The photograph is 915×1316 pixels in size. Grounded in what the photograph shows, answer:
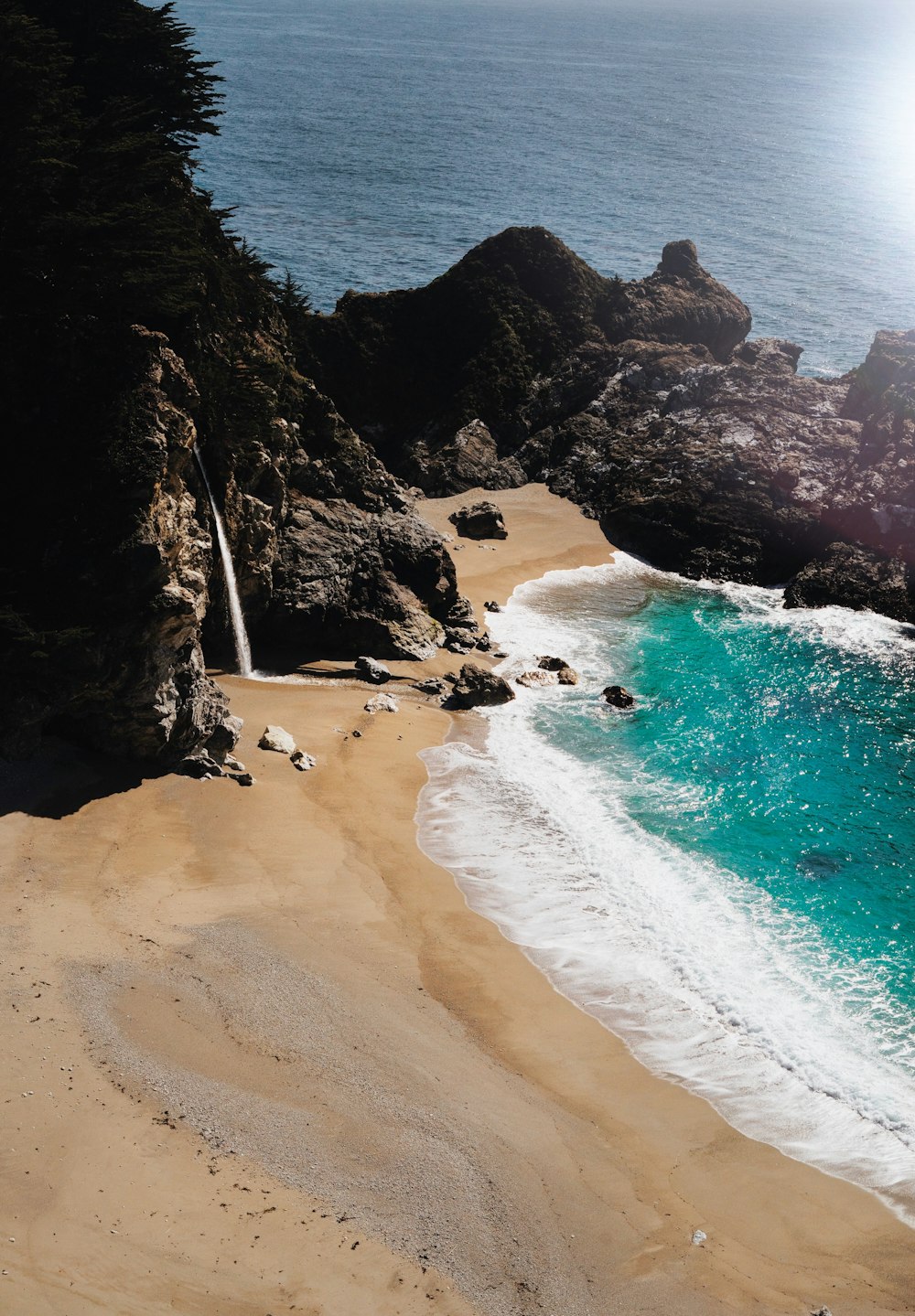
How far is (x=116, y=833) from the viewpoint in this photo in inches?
800

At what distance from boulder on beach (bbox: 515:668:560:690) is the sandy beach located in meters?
12.0

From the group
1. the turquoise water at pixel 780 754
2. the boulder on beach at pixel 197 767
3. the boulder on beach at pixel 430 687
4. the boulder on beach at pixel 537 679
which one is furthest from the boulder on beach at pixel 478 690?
the boulder on beach at pixel 197 767

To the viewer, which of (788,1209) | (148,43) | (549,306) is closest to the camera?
(788,1209)

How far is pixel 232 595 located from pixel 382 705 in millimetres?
5016

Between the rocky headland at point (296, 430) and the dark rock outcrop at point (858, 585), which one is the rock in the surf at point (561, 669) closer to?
the rocky headland at point (296, 430)

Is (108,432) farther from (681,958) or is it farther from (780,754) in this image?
(780,754)

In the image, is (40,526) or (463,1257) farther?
(40,526)

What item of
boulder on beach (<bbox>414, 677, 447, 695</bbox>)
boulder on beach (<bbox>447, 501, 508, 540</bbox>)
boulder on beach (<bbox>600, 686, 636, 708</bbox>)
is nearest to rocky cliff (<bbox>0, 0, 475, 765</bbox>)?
boulder on beach (<bbox>414, 677, 447, 695</bbox>)

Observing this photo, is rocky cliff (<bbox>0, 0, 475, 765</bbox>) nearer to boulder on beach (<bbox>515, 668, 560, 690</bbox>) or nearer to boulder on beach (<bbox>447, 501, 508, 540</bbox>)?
boulder on beach (<bbox>515, 668, 560, 690</bbox>)

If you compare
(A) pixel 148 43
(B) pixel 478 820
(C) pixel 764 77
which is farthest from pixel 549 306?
(C) pixel 764 77

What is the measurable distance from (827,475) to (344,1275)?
4059cm

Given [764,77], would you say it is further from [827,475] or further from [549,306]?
[827,475]

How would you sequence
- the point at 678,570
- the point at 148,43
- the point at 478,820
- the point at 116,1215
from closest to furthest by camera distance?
the point at 116,1215 < the point at 478,820 < the point at 148,43 < the point at 678,570

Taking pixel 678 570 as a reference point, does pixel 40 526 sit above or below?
above
